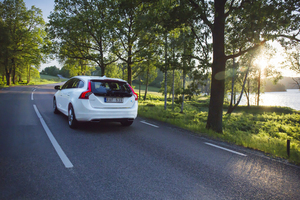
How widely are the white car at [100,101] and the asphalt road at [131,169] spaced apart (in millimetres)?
697

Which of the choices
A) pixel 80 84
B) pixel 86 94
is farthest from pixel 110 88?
pixel 80 84

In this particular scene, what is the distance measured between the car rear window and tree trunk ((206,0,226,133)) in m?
3.63

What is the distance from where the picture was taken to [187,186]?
3.07 m

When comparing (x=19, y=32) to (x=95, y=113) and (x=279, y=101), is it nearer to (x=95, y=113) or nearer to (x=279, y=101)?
(x=95, y=113)

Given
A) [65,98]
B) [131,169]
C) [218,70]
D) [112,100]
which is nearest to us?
[131,169]

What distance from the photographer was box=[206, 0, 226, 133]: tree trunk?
25.6ft

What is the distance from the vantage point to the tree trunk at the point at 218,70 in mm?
7816

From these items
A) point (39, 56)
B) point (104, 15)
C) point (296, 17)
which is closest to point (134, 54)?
point (104, 15)

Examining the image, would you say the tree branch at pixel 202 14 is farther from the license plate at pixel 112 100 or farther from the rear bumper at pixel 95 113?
the rear bumper at pixel 95 113

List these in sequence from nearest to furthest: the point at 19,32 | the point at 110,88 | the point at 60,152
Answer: the point at 60,152, the point at 110,88, the point at 19,32

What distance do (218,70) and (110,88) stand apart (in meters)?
4.55

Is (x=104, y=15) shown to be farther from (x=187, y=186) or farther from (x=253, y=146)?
(x=187, y=186)

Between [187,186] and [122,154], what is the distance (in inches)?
70.3

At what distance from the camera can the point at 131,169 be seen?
11.7 feet
